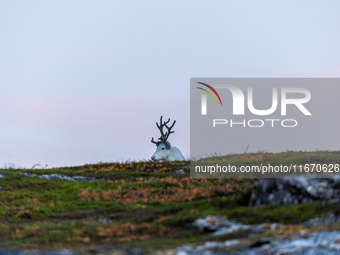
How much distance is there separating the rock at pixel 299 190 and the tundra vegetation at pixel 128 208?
86 centimetres

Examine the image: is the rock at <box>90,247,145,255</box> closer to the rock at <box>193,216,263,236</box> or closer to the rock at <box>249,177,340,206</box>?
the rock at <box>193,216,263,236</box>

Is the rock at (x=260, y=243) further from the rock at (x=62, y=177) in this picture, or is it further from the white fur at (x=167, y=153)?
the white fur at (x=167, y=153)

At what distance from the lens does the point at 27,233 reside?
1490 cm

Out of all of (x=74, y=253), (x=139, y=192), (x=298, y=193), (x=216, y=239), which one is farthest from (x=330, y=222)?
(x=139, y=192)

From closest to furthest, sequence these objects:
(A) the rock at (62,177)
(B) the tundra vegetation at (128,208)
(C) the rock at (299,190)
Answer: (B) the tundra vegetation at (128,208), (C) the rock at (299,190), (A) the rock at (62,177)

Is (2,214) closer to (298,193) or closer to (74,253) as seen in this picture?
(74,253)

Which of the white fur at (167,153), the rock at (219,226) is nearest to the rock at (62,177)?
the white fur at (167,153)

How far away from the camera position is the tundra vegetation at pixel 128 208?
41.9 feet

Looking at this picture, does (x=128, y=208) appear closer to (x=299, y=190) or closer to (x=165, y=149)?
(x=299, y=190)

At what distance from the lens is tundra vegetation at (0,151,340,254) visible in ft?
41.9

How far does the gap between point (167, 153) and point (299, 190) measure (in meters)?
23.0

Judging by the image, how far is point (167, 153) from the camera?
37.0 m

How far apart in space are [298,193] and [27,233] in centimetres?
930

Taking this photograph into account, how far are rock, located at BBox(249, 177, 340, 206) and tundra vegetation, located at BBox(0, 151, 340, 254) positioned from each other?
2.84 ft
